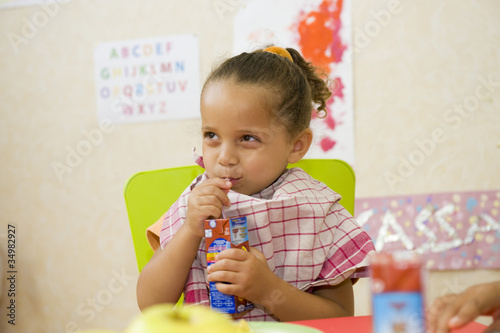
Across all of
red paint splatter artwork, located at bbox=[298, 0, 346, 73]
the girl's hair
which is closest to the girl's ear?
the girl's hair

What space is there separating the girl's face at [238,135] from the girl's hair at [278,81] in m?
0.02

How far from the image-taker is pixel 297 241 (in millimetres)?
1048

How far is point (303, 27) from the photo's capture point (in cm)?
238

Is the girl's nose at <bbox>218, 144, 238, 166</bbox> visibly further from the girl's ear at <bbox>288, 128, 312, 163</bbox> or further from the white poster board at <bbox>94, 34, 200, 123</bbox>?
the white poster board at <bbox>94, 34, 200, 123</bbox>

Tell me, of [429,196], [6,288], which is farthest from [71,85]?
[429,196]

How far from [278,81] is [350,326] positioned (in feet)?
1.95

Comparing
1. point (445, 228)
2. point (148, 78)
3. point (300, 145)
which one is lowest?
point (445, 228)

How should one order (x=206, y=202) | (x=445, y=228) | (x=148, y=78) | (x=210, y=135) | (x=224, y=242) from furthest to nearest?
(x=148, y=78), (x=445, y=228), (x=210, y=135), (x=206, y=202), (x=224, y=242)

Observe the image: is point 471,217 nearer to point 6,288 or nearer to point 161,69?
point 161,69

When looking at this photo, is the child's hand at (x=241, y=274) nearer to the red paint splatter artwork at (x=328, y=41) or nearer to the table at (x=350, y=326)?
the table at (x=350, y=326)

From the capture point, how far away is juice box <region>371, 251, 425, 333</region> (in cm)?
36

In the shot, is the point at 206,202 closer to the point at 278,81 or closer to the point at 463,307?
the point at 278,81

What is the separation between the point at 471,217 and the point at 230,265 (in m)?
1.79

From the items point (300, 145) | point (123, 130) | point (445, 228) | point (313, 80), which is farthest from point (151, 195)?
point (445, 228)
